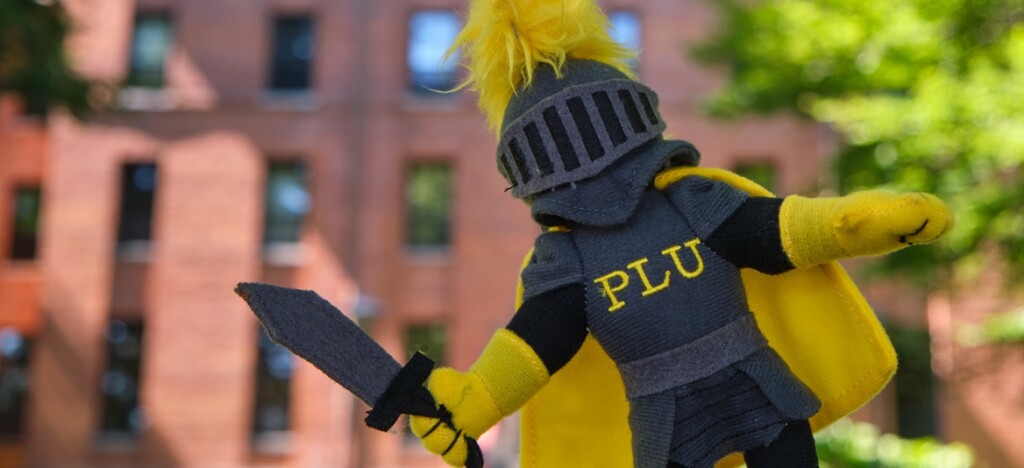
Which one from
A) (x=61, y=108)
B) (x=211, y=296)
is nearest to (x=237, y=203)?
(x=211, y=296)

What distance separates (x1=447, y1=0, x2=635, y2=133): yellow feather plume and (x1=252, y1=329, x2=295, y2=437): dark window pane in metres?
16.6

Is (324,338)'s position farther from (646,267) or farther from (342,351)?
(646,267)

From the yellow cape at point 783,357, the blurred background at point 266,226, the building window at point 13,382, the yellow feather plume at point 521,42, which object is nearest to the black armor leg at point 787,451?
the yellow cape at point 783,357

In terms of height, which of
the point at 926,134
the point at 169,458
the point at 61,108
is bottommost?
the point at 169,458

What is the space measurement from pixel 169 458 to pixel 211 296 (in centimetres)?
282

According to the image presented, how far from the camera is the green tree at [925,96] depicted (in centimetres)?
834

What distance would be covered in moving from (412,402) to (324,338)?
225 mm

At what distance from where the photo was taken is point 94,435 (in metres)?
18.8

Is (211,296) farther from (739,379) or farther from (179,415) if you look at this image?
Answer: (739,379)

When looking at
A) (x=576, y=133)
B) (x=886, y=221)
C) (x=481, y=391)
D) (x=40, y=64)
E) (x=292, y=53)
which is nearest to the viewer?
(x=886, y=221)

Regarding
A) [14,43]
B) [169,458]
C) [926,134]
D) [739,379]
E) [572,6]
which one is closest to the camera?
[739,379]

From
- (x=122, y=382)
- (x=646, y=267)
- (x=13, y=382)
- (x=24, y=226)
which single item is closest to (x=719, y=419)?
(x=646, y=267)

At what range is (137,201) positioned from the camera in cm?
1956

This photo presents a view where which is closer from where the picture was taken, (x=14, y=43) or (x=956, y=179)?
(x=956, y=179)
